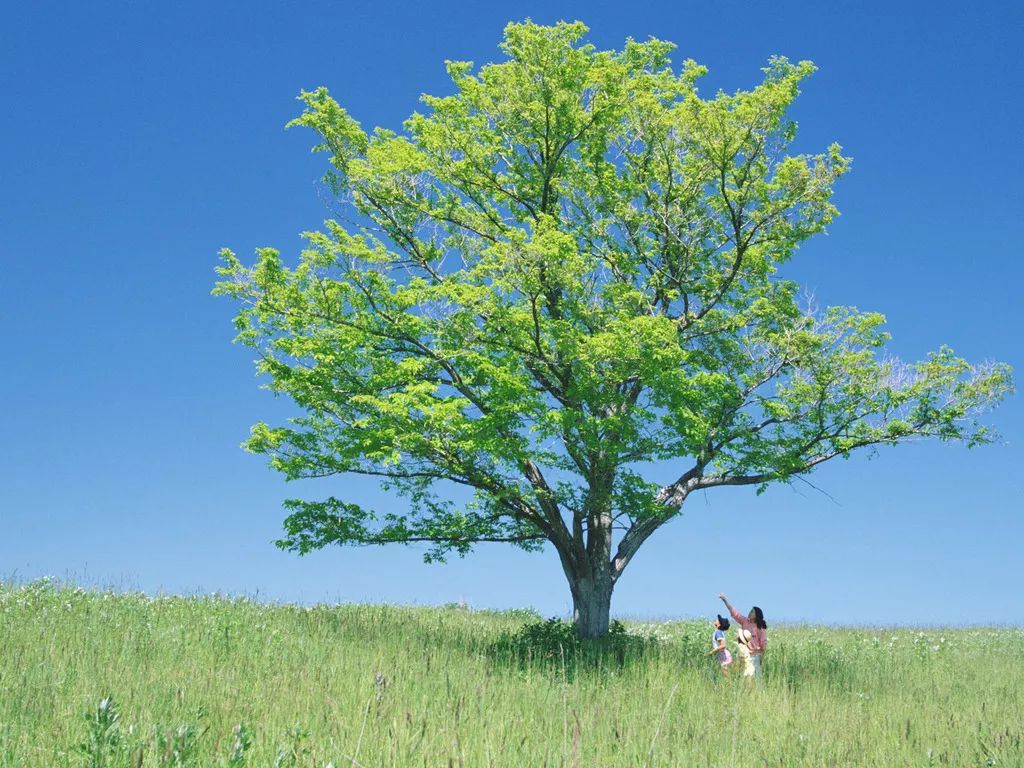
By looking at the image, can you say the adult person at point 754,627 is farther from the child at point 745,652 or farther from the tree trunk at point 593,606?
the tree trunk at point 593,606

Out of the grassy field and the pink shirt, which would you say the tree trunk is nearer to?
the grassy field

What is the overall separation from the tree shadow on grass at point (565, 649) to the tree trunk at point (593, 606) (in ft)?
0.80

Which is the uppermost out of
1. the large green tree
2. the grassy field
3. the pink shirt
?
the large green tree

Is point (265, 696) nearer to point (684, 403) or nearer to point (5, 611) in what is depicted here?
point (5, 611)

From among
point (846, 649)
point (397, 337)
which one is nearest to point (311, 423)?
point (397, 337)

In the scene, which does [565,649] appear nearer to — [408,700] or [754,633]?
[754,633]

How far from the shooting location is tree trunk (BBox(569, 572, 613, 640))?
18.0 meters

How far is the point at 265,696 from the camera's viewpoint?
873 cm

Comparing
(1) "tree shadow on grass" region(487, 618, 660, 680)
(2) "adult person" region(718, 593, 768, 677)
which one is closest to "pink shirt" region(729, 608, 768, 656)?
(2) "adult person" region(718, 593, 768, 677)

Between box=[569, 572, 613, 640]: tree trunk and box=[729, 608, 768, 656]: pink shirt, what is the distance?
3.55 metres

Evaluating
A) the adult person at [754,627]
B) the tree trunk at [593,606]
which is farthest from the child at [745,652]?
the tree trunk at [593,606]

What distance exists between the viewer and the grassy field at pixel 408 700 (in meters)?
6.33

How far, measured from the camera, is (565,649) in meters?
16.3

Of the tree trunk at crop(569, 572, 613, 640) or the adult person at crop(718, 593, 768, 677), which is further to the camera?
the tree trunk at crop(569, 572, 613, 640)
